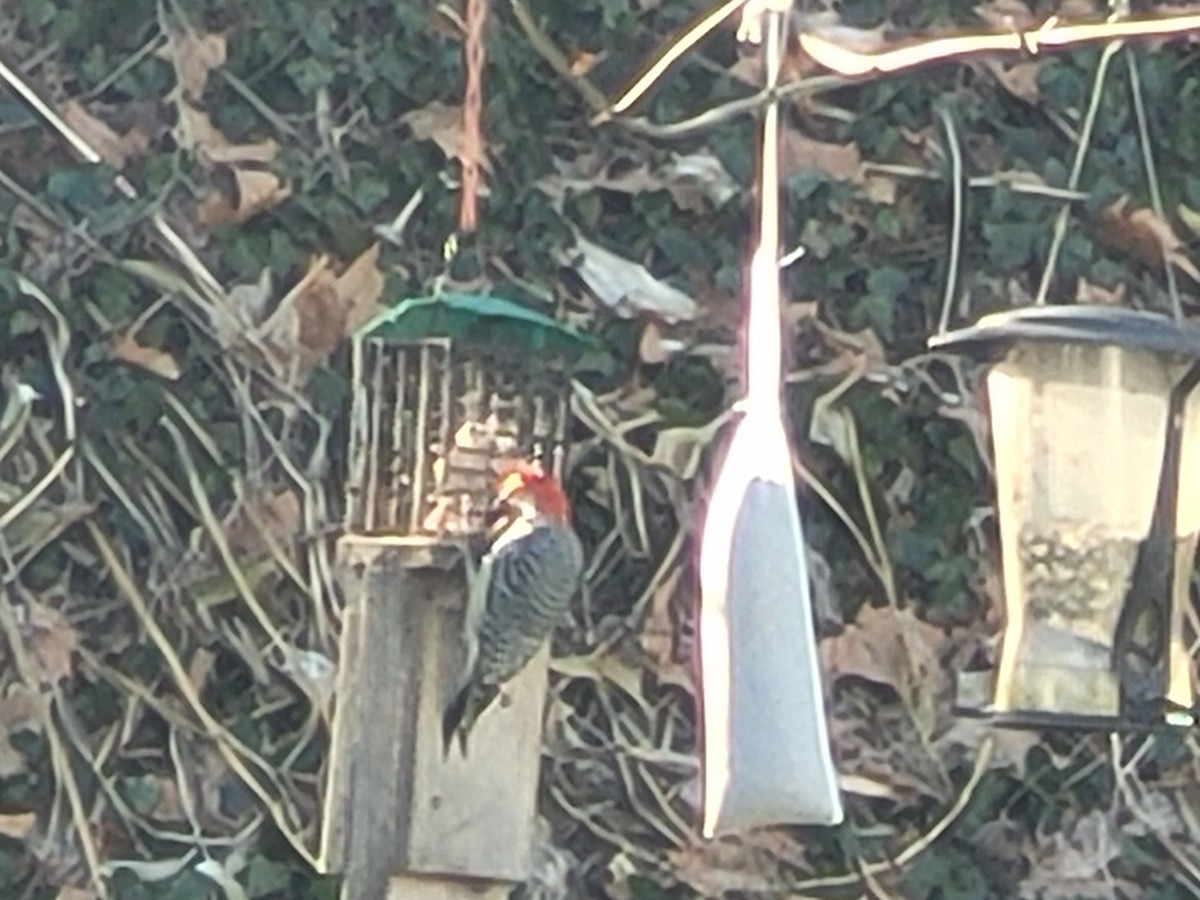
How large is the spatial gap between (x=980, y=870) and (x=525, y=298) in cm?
101

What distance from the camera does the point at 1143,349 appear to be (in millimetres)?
2686

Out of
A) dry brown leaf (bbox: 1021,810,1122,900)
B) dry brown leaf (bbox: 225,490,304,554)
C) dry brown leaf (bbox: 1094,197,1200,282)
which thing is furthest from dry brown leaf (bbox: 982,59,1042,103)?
dry brown leaf (bbox: 225,490,304,554)

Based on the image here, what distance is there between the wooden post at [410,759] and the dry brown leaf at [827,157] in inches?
63.8

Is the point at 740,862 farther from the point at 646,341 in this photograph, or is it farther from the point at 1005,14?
the point at 1005,14

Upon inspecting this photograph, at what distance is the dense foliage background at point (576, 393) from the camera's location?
4.18 meters

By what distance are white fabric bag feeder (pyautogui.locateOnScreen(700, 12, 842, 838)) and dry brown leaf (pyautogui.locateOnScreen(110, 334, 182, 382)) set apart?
1.85 meters

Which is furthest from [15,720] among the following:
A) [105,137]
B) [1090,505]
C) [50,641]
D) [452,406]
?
[1090,505]

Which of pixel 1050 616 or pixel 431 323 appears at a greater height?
pixel 431 323

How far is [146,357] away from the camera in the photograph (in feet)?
13.8

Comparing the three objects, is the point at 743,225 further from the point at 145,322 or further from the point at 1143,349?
the point at 1143,349

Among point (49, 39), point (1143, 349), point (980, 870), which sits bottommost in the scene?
point (980, 870)

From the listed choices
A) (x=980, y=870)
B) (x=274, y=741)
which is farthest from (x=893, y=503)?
(x=274, y=741)

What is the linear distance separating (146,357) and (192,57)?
42 cm

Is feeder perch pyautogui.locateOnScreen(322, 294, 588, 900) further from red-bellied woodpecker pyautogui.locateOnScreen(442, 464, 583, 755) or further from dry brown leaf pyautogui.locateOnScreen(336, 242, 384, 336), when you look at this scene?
dry brown leaf pyautogui.locateOnScreen(336, 242, 384, 336)
